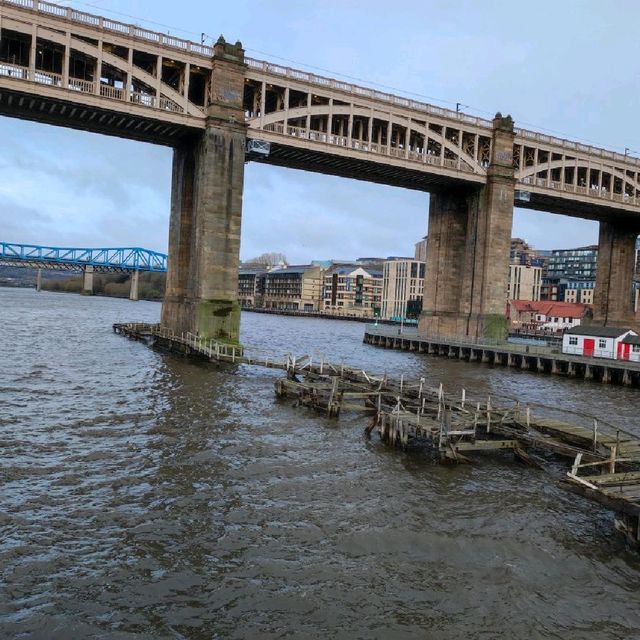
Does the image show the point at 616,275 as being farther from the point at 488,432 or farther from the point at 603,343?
the point at 488,432

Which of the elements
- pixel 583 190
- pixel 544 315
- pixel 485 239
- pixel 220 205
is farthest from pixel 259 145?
pixel 544 315

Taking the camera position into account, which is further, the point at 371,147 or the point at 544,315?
the point at 544,315

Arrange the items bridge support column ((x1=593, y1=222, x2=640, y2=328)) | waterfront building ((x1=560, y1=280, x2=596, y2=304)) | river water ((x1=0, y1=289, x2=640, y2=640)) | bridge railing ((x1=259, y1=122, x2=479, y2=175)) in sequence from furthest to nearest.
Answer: waterfront building ((x1=560, y1=280, x2=596, y2=304)) < bridge support column ((x1=593, y1=222, x2=640, y2=328)) < bridge railing ((x1=259, y1=122, x2=479, y2=175)) < river water ((x1=0, y1=289, x2=640, y2=640))

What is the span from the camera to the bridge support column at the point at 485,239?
68812mm

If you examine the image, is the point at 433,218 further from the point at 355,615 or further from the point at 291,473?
the point at 355,615

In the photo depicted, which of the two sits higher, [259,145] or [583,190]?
[583,190]

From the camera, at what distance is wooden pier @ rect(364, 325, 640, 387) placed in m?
52.6

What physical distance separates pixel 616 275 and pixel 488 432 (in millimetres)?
75320

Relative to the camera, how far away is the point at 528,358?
61.1m

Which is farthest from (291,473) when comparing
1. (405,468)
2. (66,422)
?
(66,422)

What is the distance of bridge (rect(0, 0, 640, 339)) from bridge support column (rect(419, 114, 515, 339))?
16 cm

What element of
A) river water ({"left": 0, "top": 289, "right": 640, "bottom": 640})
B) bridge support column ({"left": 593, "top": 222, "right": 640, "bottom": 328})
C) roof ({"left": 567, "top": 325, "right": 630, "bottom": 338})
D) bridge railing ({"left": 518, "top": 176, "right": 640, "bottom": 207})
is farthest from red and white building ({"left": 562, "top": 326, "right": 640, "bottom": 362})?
river water ({"left": 0, "top": 289, "right": 640, "bottom": 640})

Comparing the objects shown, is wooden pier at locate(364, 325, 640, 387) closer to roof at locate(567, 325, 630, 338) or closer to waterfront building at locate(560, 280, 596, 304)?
roof at locate(567, 325, 630, 338)

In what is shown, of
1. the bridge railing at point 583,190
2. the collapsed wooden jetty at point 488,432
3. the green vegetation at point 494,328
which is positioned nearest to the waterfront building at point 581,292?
the bridge railing at point 583,190
